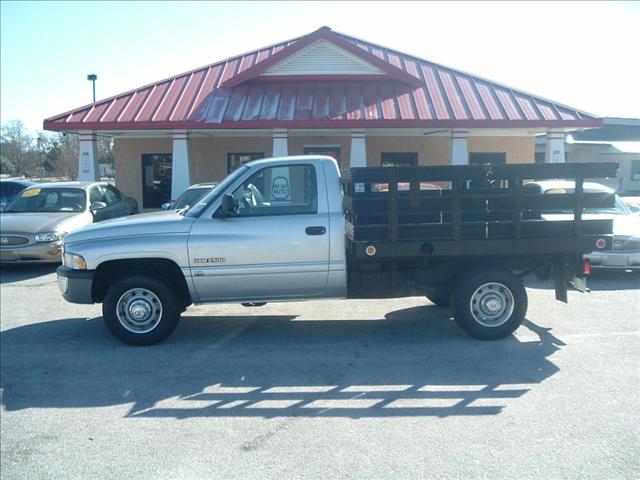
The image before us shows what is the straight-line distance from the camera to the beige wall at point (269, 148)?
1817 cm

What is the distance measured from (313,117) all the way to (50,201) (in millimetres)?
6326

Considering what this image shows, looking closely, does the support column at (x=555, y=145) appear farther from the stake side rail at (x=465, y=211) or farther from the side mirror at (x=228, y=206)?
the side mirror at (x=228, y=206)

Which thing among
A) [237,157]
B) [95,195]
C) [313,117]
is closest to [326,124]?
[313,117]

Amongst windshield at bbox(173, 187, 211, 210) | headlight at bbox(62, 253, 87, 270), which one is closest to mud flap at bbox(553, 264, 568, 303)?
headlight at bbox(62, 253, 87, 270)

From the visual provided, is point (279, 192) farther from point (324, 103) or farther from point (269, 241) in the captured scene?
point (324, 103)

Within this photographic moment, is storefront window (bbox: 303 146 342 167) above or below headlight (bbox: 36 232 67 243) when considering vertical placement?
above

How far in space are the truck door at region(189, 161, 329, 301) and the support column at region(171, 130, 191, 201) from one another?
31.2 feet

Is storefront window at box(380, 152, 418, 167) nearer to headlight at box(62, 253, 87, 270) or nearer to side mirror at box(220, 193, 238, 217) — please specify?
side mirror at box(220, 193, 238, 217)

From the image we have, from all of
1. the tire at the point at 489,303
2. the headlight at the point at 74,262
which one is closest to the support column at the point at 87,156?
the headlight at the point at 74,262

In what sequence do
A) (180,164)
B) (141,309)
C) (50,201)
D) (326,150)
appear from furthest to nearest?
(326,150)
(180,164)
(50,201)
(141,309)

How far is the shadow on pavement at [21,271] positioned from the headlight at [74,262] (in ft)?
15.2

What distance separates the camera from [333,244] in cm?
621

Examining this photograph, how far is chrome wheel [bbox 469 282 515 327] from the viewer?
6316 millimetres

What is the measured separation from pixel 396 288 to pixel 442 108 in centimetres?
1001
